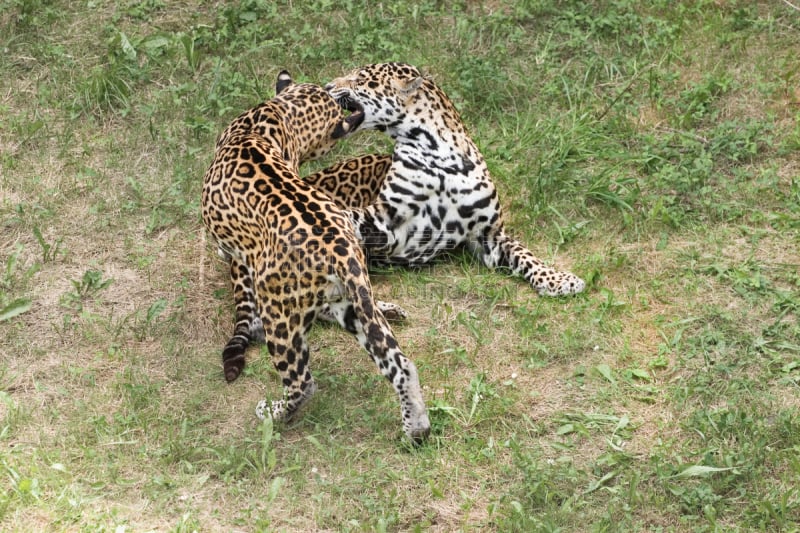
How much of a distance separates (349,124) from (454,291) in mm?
1463

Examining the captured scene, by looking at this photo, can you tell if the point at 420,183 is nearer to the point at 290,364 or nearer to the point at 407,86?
the point at 407,86

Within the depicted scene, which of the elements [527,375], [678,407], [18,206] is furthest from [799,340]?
[18,206]

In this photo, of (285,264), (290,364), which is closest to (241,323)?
(290,364)

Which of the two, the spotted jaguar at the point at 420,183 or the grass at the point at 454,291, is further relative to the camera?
the spotted jaguar at the point at 420,183

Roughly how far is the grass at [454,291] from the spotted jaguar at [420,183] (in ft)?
0.84

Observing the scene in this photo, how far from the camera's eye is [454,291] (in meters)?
8.64

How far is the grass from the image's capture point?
6.79 m

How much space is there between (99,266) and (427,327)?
2.65 meters

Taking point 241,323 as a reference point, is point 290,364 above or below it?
above

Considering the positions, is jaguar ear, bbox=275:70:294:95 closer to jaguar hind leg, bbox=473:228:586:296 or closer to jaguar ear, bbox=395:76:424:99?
jaguar ear, bbox=395:76:424:99

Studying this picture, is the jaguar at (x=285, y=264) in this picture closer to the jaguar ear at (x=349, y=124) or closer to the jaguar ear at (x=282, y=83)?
the jaguar ear at (x=349, y=124)

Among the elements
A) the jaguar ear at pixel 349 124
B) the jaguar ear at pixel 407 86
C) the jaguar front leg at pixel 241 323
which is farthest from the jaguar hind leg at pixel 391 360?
the jaguar ear at pixel 407 86

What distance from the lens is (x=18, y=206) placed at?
9469 millimetres

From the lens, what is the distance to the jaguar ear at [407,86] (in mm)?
8531
